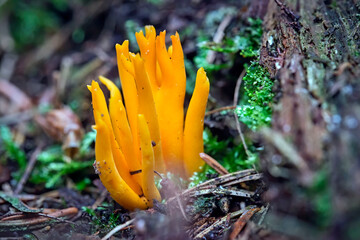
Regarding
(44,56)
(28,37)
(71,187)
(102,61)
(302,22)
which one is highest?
(28,37)

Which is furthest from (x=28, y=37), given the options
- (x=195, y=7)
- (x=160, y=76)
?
(x=160, y=76)

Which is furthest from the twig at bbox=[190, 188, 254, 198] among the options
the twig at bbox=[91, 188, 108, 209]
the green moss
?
the twig at bbox=[91, 188, 108, 209]

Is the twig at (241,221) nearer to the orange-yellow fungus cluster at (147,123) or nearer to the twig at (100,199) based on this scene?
the orange-yellow fungus cluster at (147,123)

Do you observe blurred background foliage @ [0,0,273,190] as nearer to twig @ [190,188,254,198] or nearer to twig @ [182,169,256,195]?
twig @ [182,169,256,195]

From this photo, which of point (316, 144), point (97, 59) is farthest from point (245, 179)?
point (97, 59)

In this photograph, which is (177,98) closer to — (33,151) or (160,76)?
(160,76)

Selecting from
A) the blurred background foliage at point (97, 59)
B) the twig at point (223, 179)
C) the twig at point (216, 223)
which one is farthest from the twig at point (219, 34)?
the twig at point (216, 223)
